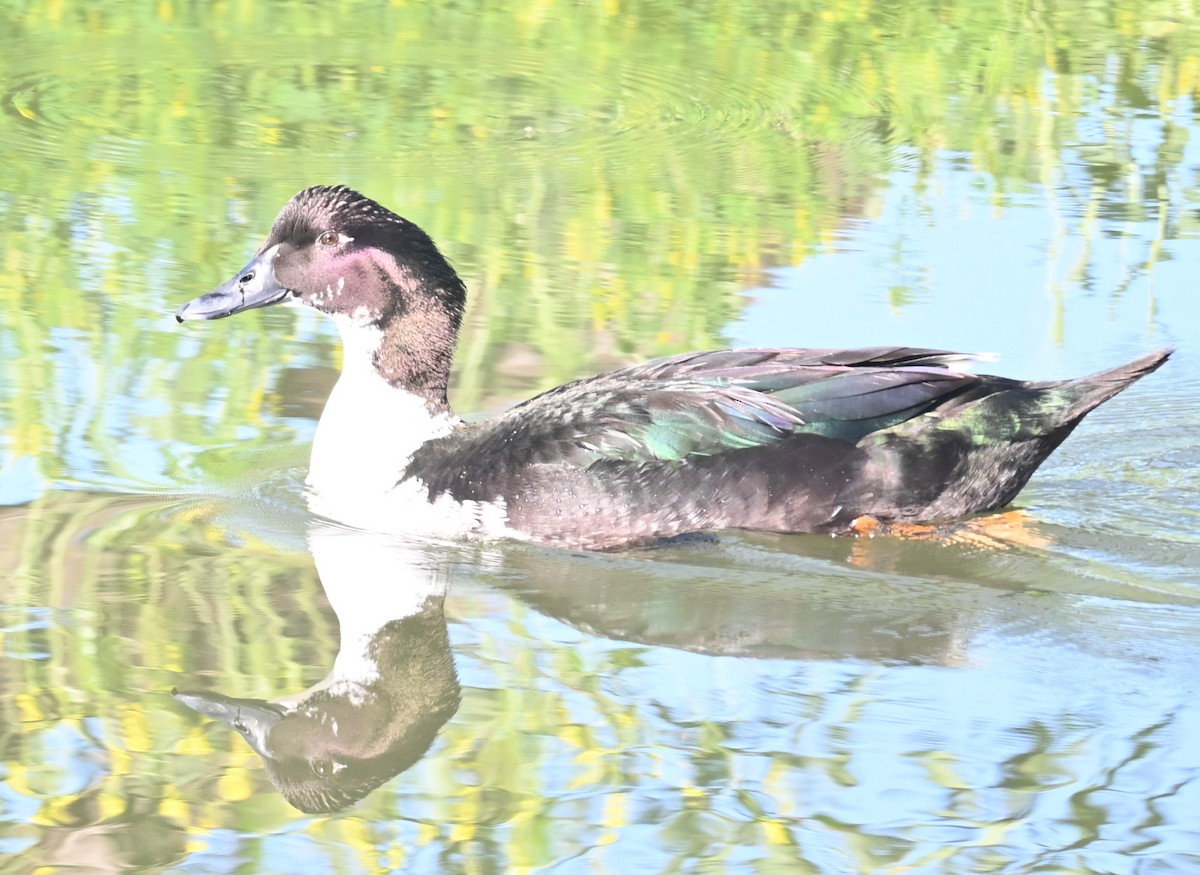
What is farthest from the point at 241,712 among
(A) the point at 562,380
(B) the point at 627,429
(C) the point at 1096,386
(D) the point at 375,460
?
(C) the point at 1096,386

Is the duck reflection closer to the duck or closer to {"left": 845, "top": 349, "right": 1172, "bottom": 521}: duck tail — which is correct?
the duck

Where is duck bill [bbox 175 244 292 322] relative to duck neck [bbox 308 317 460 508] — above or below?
above

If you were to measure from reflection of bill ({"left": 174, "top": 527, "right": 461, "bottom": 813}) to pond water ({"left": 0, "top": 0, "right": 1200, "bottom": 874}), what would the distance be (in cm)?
2

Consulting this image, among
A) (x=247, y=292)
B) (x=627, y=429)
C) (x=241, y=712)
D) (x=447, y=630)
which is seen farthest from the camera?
(x=247, y=292)

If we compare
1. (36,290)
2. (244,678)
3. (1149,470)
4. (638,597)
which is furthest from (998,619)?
(36,290)

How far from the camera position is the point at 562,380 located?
7.92 meters

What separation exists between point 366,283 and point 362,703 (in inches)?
82.7

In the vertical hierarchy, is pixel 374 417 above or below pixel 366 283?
below

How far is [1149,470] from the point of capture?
23.8 ft

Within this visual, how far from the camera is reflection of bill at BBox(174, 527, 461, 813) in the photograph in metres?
4.93

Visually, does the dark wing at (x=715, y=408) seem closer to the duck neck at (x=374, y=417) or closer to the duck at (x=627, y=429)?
the duck at (x=627, y=429)

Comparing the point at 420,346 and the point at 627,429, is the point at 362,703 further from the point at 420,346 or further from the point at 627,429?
the point at 420,346

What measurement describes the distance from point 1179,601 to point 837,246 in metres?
3.72

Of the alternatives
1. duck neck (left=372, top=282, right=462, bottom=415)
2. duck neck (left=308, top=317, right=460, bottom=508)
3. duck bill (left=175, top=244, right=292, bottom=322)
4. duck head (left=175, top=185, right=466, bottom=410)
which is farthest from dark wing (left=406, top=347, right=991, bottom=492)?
duck bill (left=175, top=244, right=292, bottom=322)
